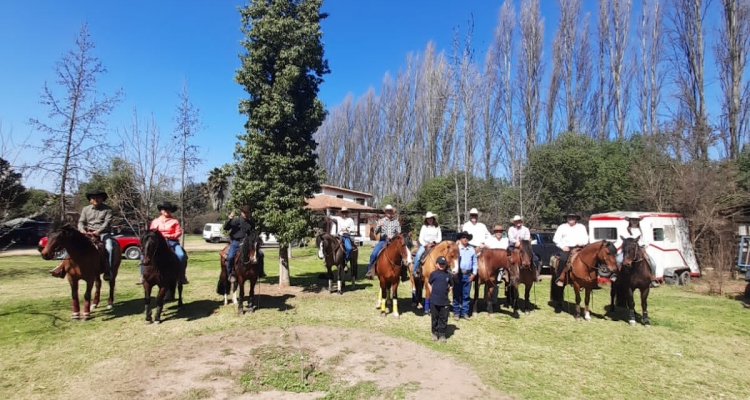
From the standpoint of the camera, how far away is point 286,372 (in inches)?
219

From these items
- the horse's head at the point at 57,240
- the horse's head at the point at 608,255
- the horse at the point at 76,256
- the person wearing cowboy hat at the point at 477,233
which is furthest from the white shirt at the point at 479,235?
the horse's head at the point at 57,240

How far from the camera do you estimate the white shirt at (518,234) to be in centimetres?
1000

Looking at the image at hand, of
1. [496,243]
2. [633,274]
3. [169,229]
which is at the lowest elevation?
[633,274]

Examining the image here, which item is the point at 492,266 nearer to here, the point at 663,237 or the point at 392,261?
the point at 392,261

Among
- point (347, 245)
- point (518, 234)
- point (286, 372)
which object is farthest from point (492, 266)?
point (286, 372)

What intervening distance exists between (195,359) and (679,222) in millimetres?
18351

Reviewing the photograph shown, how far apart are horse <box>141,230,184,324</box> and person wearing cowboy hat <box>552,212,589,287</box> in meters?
9.01

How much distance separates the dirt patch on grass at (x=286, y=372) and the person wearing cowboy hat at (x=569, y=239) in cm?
475

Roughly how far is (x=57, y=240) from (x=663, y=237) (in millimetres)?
19129

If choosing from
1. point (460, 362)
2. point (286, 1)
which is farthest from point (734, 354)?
point (286, 1)

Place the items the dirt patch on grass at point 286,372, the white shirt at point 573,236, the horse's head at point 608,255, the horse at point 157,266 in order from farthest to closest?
the white shirt at point 573,236 < the horse's head at point 608,255 < the horse at point 157,266 < the dirt patch on grass at point 286,372

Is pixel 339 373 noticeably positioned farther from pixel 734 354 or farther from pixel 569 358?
pixel 734 354

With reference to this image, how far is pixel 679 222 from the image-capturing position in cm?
1583

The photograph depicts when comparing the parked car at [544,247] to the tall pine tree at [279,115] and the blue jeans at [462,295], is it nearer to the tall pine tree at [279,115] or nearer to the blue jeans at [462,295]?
the blue jeans at [462,295]
